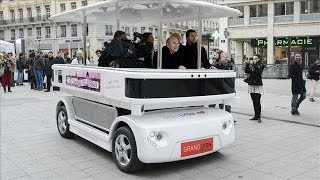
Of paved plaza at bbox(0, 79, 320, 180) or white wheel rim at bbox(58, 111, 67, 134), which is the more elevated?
white wheel rim at bbox(58, 111, 67, 134)

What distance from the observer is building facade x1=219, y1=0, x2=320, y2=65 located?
32.8 meters

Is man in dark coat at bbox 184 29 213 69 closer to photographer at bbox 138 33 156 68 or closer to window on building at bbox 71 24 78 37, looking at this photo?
photographer at bbox 138 33 156 68

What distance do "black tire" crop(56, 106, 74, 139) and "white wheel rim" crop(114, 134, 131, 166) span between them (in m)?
2.06

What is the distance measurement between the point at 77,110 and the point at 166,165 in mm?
2304

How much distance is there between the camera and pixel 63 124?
7.36 meters

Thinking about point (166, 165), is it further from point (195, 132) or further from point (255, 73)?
point (255, 73)

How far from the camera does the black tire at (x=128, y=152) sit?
5.08 meters

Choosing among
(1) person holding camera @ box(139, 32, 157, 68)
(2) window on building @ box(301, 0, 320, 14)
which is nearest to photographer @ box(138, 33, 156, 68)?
(1) person holding camera @ box(139, 32, 157, 68)

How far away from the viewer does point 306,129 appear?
805 cm

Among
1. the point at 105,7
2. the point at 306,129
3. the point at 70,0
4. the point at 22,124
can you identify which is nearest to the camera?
the point at 105,7

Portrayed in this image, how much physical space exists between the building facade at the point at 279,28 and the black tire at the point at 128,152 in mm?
30197

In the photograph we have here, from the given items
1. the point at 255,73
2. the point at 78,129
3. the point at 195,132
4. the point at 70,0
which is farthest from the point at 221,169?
the point at 70,0

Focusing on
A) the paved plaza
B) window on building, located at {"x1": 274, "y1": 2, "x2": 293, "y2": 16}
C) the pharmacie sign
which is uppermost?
window on building, located at {"x1": 274, "y1": 2, "x2": 293, "y2": 16}

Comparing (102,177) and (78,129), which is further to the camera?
(78,129)
